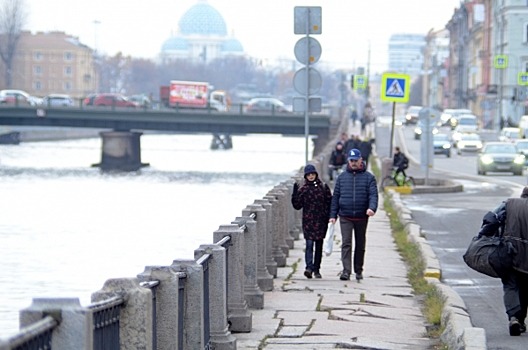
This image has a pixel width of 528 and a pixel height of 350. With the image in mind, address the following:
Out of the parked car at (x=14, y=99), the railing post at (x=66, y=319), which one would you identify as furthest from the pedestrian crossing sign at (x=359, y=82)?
the railing post at (x=66, y=319)

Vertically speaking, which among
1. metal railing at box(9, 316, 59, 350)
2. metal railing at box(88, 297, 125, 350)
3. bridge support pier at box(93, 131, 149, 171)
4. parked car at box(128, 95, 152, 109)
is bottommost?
bridge support pier at box(93, 131, 149, 171)

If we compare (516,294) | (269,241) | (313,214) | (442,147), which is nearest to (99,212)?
(442,147)

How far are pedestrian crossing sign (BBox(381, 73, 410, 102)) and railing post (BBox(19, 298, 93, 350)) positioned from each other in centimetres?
2942

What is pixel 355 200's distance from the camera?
16.4 m

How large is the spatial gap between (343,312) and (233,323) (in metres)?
1.75

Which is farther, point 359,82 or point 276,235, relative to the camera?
point 359,82

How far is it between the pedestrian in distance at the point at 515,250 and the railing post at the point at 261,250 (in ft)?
11.2

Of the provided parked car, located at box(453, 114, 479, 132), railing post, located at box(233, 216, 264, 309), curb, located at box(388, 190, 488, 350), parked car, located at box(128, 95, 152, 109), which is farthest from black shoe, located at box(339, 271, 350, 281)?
parked car, located at box(453, 114, 479, 132)

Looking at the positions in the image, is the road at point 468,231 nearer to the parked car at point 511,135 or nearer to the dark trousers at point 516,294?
the dark trousers at point 516,294

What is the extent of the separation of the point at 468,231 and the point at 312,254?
9200 mm

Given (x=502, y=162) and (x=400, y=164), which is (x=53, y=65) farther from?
(x=400, y=164)

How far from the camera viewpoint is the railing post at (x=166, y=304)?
848 centimetres

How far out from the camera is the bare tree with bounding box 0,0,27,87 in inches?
5394

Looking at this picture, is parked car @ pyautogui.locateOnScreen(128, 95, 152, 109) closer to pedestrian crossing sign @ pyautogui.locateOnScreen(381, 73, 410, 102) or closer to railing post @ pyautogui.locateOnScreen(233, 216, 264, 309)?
pedestrian crossing sign @ pyautogui.locateOnScreen(381, 73, 410, 102)
